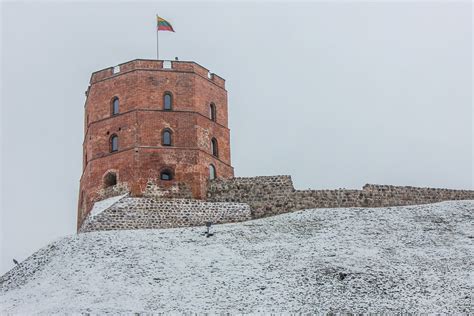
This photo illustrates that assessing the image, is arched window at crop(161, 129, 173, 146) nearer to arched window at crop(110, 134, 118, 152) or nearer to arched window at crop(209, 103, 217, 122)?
arched window at crop(110, 134, 118, 152)

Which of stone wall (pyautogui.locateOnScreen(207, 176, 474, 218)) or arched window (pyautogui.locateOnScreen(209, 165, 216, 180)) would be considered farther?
arched window (pyautogui.locateOnScreen(209, 165, 216, 180))

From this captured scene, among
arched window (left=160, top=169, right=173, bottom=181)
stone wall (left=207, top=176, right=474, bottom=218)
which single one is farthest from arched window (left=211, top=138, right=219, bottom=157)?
arched window (left=160, top=169, right=173, bottom=181)

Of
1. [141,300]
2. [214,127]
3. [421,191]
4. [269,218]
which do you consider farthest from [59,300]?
[421,191]

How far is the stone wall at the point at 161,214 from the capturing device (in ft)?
120

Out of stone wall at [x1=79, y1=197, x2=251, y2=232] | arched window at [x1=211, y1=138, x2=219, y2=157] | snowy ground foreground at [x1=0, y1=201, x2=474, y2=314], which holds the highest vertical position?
arched window at [x1=211, y1=138, x2=219, y2=157]

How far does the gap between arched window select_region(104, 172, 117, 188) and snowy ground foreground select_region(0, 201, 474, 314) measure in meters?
4.60

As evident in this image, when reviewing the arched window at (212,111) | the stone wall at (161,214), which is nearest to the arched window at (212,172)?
the stone wall at (161,214)

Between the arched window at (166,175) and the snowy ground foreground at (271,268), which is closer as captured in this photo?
the snowy ground foreground at (271,268)

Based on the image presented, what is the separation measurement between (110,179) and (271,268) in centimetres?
1087

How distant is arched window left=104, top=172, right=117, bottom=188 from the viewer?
128 feet

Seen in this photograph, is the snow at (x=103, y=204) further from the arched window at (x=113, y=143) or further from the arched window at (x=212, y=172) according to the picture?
the arched window at (x=212, y=172)

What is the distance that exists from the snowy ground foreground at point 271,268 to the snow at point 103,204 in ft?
8.72

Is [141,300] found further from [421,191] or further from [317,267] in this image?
[421,191]

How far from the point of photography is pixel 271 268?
31.0m
